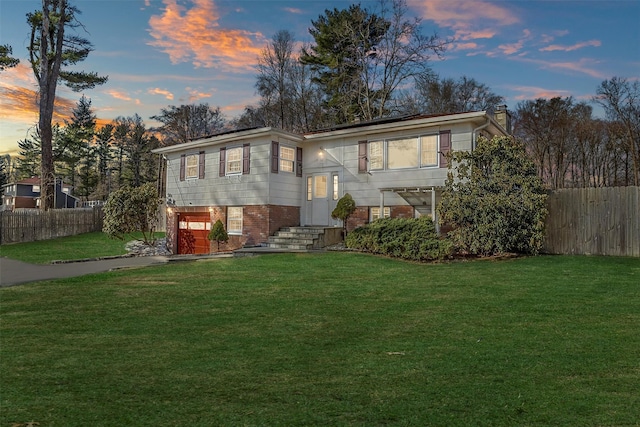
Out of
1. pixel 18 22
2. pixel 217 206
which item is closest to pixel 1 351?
pixel 217 206

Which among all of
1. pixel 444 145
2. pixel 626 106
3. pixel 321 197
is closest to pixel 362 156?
pixel 321 197

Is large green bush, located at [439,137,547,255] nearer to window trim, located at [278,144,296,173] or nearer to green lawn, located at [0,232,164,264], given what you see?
window trim, located at [278,144,296,173]

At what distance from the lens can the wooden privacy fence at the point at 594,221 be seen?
463 inches

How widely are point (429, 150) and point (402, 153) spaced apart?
107cm

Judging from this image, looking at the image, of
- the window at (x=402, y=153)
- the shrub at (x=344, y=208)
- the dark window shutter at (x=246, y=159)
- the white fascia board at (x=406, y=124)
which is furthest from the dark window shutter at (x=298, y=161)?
the window at (x=402, y=153)

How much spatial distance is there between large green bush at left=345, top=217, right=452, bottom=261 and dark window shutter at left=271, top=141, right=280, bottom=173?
4.73 m

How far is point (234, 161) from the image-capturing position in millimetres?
18109

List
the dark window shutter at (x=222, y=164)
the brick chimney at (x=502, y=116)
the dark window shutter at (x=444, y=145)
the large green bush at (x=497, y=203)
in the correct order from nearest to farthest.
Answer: the large green bush at (x=497, y=203) → the dark window shutter at (x=444, y=145) → the brick chimney at (x=502, y=116) → the dark window shutter at (x=222, y=164)

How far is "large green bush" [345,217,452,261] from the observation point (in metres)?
11.8

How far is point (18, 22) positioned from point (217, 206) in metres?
16.8

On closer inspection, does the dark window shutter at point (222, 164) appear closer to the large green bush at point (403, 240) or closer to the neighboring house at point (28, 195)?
the large green bush at point (403, 240)

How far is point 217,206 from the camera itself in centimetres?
1858

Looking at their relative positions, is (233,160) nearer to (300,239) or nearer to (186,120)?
(300,239)

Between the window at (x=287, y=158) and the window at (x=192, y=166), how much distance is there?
5.13 metres
